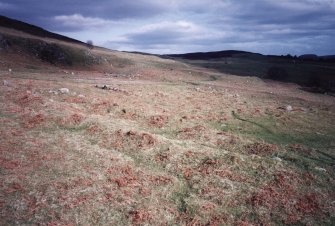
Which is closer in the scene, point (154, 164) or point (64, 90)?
point (154, 164)

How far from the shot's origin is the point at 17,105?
856 inches

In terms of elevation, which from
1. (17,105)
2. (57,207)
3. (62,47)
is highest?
(62,47)

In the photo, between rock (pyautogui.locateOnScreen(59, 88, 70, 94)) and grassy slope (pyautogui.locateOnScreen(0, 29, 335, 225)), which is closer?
grassy slope (pyautogui.locateOnScreen(0, 29, 335, 225))

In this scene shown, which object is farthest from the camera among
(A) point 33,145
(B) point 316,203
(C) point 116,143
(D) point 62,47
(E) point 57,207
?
(D) point 62,47

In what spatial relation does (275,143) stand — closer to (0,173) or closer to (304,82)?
(0,173)

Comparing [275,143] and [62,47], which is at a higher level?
[62,47]

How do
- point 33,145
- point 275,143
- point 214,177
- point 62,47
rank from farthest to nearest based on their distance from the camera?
point 62,47
point 275,143
point 33,145
point 214,177

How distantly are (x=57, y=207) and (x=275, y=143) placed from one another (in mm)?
13758

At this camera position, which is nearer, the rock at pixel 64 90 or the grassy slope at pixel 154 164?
the grassy slope at pixel 154 164

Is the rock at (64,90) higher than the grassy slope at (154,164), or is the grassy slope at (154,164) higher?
the rock at (64,90)

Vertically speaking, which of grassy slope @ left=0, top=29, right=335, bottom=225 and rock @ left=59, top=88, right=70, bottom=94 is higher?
rock @ left=59, top=88, right=70, bottom=94

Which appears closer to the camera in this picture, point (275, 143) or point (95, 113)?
point (275, 143)

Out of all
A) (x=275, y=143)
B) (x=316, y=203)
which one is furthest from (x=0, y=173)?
(x=275, y=143)

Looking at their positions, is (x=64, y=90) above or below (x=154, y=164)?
above
